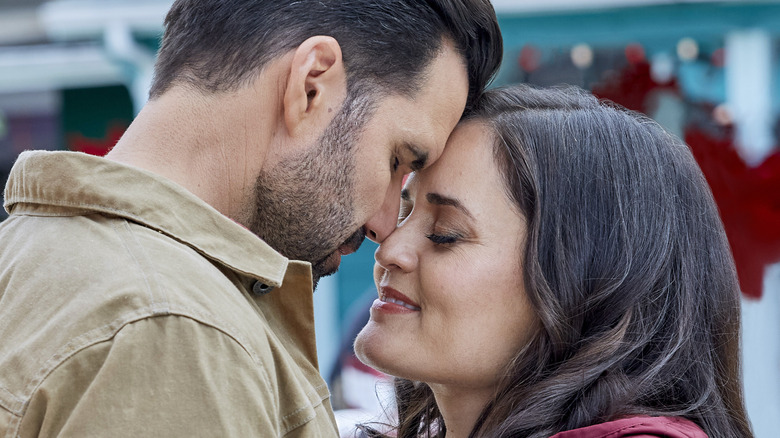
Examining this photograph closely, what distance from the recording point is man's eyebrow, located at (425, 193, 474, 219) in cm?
209

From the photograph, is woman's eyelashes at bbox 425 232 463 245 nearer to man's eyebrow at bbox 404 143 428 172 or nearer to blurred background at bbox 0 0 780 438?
man's eyebrow at bbox 404 143 428 172

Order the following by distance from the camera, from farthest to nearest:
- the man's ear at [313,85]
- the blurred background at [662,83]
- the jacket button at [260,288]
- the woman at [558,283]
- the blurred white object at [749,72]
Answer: the blurred white object at [749,72] → the blurred background at [662,83] → the woman at [558,283] → the man's ear at [313,85] → the jacket button at [260,288]

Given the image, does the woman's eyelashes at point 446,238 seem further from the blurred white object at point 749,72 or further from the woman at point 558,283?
the blurred white object at point 749,72

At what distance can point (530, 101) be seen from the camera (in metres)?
2.27

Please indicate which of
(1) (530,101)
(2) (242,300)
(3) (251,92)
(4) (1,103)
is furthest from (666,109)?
(4) (1,103)

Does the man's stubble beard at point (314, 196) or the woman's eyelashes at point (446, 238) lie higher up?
the man's stubble beard at point (314, 196)

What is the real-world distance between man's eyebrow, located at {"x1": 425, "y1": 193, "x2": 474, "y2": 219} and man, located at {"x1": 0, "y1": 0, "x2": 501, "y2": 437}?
0.09m

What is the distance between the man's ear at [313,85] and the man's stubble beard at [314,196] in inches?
1.6

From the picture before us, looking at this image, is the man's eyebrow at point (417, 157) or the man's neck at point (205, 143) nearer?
the man's neck at point (205, 143)

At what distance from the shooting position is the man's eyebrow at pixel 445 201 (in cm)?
209

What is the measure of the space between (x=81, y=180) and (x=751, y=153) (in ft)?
11.3

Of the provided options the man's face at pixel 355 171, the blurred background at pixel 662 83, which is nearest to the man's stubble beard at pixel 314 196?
the man's face at pixel 355 171

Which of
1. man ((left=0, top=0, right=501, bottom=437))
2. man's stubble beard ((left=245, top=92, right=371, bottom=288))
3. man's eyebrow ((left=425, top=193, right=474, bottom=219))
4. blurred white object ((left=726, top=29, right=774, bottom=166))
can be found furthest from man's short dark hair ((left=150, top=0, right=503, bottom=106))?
blurred white object ((left=726, top=29, right=774, bottom=166))

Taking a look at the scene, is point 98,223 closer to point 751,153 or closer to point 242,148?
point 242,148
